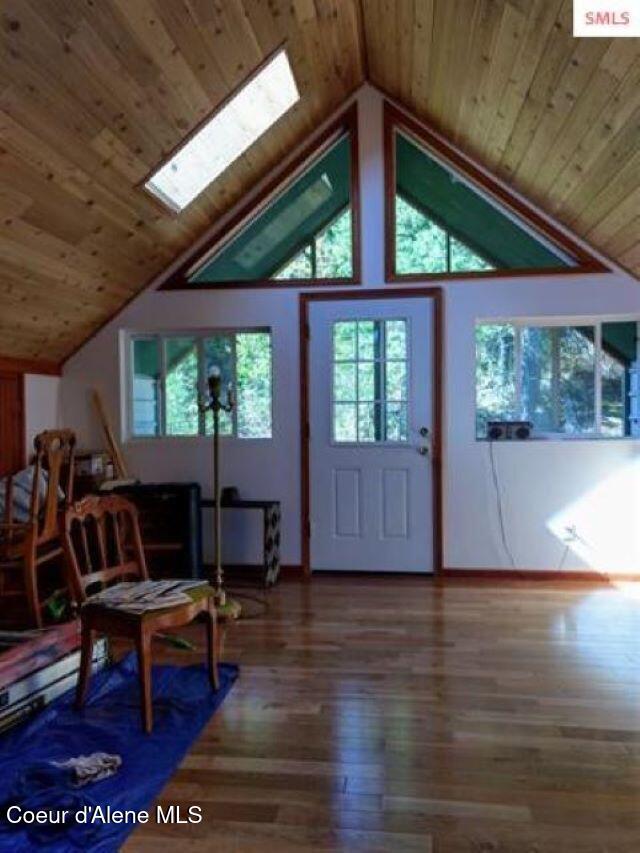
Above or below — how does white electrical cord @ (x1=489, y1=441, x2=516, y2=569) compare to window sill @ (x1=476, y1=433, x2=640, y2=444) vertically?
below

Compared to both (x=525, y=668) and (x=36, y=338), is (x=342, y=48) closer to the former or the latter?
(x=36, y=338)

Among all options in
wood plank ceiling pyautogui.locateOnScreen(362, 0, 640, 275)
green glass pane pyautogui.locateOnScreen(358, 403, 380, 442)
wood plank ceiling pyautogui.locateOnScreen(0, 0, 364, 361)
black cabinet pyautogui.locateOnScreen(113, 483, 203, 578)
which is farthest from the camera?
green glass pane pyautogui.locateOnScreen(358, 403, 380, 442)

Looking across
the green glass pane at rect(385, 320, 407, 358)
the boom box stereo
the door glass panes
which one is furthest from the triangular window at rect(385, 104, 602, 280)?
the boom box stereo

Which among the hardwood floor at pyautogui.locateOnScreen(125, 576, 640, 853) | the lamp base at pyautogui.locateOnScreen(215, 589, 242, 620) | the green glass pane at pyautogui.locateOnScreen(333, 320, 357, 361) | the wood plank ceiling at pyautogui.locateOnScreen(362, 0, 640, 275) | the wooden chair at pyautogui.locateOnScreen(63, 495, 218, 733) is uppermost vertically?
the wood plank ceiling at pyautogui.locateOnScreen(362, 0, 640, 275)

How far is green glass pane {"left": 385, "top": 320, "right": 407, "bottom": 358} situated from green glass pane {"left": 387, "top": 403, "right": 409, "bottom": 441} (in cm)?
36

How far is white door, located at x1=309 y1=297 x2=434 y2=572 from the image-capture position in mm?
4328

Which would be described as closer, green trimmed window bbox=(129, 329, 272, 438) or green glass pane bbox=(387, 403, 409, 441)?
green glass pane bbox=(387, 403, 409, 441)

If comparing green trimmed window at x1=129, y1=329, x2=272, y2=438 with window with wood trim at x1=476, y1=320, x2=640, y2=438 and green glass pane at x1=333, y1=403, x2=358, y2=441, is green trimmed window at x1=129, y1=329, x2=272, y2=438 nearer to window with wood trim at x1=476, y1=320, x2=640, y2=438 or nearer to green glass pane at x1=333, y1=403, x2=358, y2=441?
green glass pane at x1=333, y1=403, x2=358, y2=441

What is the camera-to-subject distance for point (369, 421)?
173 inches

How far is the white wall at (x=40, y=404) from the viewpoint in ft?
14.1

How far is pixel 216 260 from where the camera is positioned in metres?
4.55

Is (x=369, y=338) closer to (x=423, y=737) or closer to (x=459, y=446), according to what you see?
(x=459, y=446)

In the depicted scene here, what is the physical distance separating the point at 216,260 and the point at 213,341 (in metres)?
0.59

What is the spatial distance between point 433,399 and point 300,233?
1524mm
